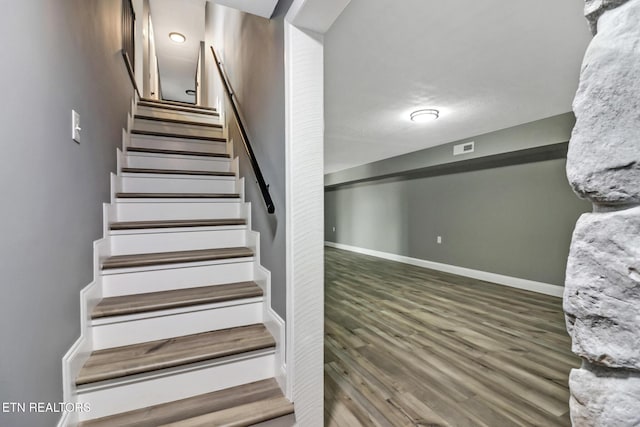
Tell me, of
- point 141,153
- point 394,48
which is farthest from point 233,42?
point 394,48

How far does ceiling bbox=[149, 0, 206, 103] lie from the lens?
4.86m

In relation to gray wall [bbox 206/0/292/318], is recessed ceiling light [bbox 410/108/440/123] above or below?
above

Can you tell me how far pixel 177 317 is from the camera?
59.9 inches

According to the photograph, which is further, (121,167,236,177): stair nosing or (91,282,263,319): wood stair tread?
(121,167,236,177): stair nosing

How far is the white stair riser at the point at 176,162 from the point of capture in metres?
2.43

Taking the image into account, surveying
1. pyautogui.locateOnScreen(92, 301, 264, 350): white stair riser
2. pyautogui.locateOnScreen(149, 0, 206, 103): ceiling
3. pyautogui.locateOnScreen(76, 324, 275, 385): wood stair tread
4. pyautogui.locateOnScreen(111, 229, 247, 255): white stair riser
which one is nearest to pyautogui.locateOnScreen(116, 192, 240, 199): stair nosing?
pyautogui.locateOnScreen(111, 229, 247, 255): white stair riser

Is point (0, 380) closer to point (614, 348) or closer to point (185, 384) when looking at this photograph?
point (185, 384)

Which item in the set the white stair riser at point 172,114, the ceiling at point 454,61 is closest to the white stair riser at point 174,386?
the ceiling at point 454,61

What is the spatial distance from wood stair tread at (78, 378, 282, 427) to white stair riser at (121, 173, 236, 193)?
5.24 feet

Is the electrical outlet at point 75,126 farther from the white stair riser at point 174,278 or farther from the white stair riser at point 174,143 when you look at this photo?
the white stair riser at point 174,143

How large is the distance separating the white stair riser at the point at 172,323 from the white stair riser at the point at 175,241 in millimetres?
537

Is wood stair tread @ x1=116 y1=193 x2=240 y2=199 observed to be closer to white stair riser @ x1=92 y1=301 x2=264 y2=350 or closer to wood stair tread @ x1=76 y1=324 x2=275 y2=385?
white stair riser @ x1=92 y1=301 x2=264 y2=350

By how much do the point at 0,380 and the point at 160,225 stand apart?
48.7 inches

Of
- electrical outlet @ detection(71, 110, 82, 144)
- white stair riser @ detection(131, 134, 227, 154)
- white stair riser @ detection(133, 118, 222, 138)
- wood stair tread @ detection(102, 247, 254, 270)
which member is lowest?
wood stair tread @ detection(102, 247, 254, 270)
